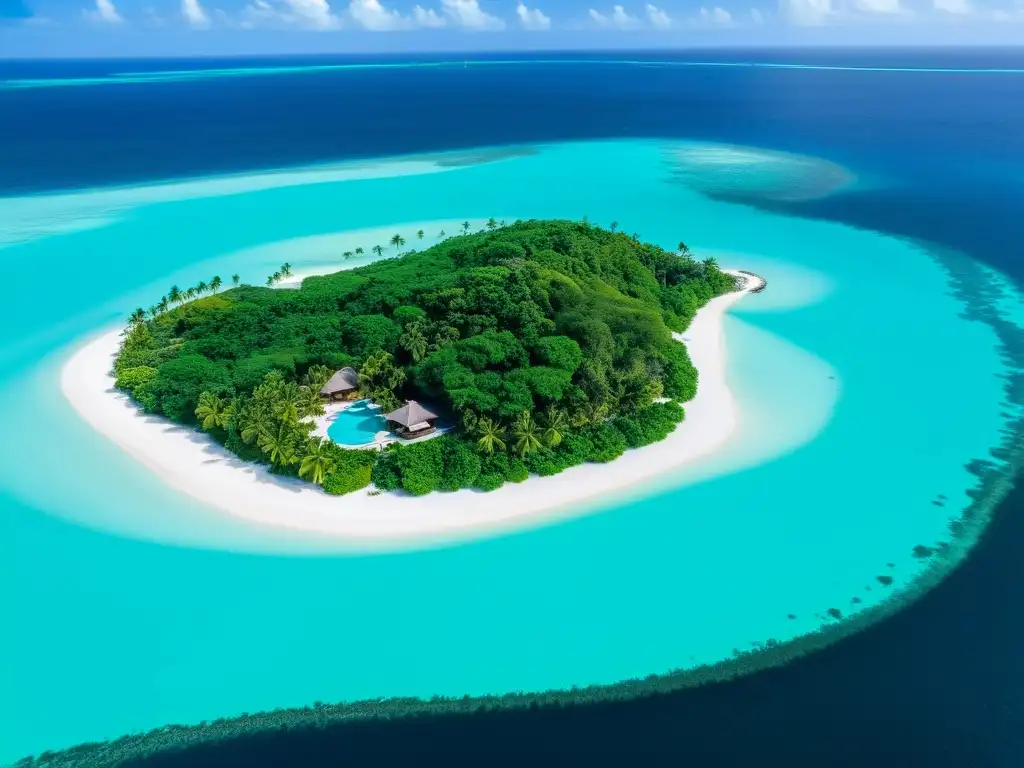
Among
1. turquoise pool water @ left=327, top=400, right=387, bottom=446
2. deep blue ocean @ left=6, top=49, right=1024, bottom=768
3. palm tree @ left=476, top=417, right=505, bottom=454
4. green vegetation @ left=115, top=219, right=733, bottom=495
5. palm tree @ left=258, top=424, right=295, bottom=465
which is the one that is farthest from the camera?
turquoise pool water @ left=327, top=400, right=387, bottom=446

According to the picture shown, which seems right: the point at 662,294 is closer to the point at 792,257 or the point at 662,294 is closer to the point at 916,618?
the point at 792,257

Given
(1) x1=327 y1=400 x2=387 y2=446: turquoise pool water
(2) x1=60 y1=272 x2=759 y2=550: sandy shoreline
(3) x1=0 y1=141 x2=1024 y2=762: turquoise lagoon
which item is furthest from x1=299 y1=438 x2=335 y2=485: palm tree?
(3) x1=0 y1=141 x2=1024 y2=762: turquoise lagoon

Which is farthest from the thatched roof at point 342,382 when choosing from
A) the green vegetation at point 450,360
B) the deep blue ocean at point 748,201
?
the deep blue ocean at point 748,201

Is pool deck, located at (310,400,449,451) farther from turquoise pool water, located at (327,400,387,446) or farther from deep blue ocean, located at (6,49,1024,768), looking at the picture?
deep blue ocean, located at (6,49,1024,768)

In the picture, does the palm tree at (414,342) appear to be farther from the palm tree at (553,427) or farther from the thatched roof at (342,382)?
the palm tree at (553,427)

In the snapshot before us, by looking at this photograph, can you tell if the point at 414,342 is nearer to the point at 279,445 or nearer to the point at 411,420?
the point at 411,420
